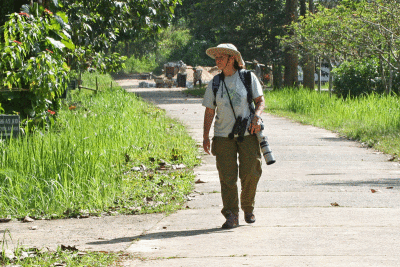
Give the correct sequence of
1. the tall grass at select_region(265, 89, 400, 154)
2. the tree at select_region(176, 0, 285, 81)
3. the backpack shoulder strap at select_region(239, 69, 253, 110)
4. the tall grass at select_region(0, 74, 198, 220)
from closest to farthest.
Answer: the backpack shoulder strap at select_region(239, 69, 253, 110)
the tall grass at select_region(0, 74, 198, 220)
the tall grass at select_region(265, 89, 400, 154)
the tree at select_region(176, 0, 285, 81)

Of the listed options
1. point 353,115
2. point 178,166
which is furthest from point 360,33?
point 178,166

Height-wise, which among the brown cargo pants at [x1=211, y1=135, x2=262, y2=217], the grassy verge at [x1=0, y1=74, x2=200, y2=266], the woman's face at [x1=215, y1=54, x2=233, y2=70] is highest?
the woman's face at [x1=215, y1=54, x2=233, y2=70]

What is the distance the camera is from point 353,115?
17.1 m

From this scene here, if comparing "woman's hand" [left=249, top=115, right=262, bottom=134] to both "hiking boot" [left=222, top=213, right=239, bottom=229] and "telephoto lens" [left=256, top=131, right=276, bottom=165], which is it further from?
"hiking boot" [left=222, top=213, right=239, bottom=229]

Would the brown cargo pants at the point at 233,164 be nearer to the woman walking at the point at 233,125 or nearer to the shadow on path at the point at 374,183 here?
the woman walking at the point at 233,125

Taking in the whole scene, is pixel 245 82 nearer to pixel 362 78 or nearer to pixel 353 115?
pixel 353 115

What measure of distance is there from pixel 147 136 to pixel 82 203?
5.15 meters

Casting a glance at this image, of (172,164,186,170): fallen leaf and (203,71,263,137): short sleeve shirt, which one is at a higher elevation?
(203,71,263,137): short sleeve shirt

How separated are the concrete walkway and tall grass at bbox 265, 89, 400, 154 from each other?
2.37 metres

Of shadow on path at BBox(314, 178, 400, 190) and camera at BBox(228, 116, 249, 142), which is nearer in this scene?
camera at BBox(228, 116, 249, 142)

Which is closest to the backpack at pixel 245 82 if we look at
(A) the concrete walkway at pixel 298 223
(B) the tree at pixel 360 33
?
(A) the concrete walkway at pixel 298 223

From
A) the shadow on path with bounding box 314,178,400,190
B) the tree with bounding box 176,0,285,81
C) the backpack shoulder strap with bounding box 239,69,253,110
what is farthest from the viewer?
the tree with bounding box 176,0,285,81

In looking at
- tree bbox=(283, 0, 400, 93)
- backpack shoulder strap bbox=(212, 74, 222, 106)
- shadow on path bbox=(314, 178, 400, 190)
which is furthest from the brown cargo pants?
tree bbox=(283, 0, 400, 93)

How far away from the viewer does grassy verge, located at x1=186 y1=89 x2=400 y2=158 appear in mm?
13422
